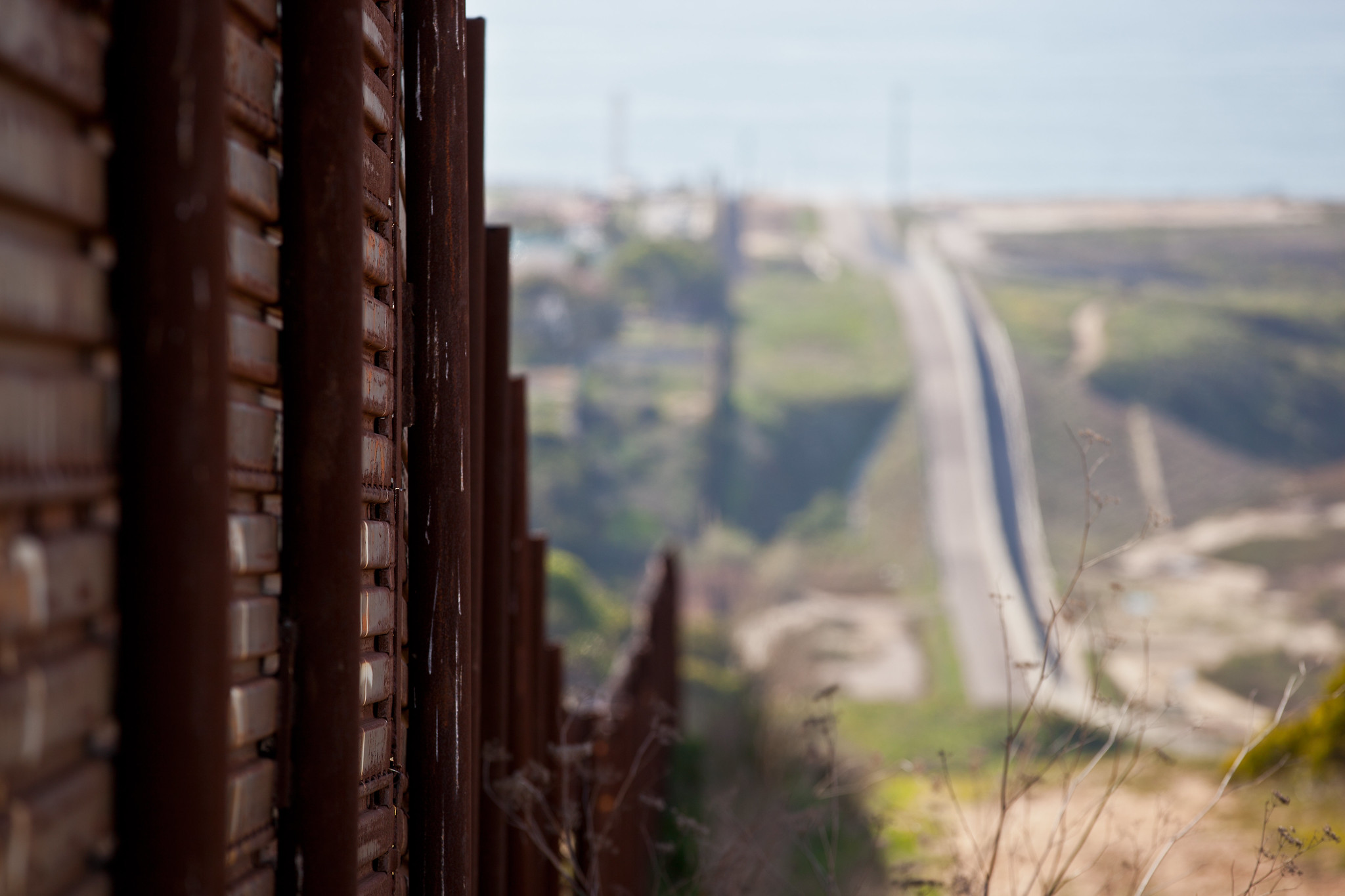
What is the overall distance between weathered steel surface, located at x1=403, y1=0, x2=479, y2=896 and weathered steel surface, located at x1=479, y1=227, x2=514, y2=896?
1.04 meters

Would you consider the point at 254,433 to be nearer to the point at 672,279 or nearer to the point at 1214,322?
the point at 672,279

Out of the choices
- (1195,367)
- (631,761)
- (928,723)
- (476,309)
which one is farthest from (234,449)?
(1195,367)

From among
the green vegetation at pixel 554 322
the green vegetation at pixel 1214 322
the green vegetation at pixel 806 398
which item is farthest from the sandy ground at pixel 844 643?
the green vegetation at pixel 1214 322

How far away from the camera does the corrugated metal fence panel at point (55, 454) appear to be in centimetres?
105

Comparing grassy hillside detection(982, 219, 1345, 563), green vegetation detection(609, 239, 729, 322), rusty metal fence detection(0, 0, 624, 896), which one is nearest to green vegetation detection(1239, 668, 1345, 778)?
rusty metal fence detection(0, 0, 624, 896)

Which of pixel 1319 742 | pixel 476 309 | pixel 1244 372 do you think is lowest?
pixel 1319 742

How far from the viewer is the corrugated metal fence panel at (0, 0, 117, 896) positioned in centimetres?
105

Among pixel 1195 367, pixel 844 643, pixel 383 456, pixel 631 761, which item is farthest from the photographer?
pixel 1195 367

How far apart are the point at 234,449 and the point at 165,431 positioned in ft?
0.84

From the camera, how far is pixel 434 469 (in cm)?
234

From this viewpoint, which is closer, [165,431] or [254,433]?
[165,431]

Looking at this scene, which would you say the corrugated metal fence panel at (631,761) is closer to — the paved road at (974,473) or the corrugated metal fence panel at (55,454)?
the corrugated metal fence panel at (55,454)

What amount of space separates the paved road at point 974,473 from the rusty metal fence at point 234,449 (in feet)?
69.6

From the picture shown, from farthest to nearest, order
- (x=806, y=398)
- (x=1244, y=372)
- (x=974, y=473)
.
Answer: (x=1244, y=372) < (x=806, y=398) < (x=974, y=473)
